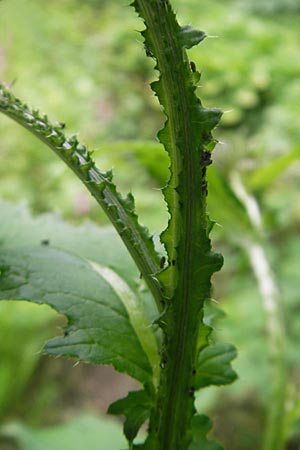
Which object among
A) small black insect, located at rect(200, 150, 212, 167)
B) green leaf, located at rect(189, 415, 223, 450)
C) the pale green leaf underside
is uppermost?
the pale green leaf underside

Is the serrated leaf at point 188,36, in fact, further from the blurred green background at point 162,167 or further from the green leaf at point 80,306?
the green leaf at point 80,306

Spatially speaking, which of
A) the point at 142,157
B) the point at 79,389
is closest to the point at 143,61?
the point at 79,389

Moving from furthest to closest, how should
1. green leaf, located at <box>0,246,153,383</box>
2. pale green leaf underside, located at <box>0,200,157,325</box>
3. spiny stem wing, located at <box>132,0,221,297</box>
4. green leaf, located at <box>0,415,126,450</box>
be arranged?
green leaf, located at <box>0,415,126,450</box> < pale green leaf underside, located at <box>0,200,157,325</box> < green leaf, located at <box>0,246,153,383</box> < spiny stem wing, located at <box>132,0,221,297</box>

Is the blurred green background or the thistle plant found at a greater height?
the blurred green background

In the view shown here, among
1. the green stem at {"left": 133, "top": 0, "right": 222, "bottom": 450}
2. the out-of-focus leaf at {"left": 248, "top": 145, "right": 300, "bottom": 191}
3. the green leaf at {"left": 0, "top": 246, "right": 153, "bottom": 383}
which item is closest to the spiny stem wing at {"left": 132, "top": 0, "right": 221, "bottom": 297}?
the green stem at {"left": 133, "top": 0, "right": 222, "bottom": 450}

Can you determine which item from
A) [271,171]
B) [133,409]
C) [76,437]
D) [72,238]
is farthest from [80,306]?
[76,437]

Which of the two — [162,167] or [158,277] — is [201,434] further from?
[162,167]

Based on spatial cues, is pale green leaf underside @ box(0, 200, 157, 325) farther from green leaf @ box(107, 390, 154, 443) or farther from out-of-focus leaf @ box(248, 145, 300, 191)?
out-of-focus leaf @ box(248, 145, 300, 191)
